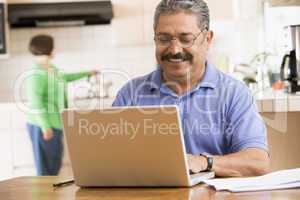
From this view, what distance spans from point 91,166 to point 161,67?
69 centimetres

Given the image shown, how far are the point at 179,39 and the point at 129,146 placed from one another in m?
0.66

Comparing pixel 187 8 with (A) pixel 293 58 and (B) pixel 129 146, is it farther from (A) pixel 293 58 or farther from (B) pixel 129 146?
(A) pixel 293 58

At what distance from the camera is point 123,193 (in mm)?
1472

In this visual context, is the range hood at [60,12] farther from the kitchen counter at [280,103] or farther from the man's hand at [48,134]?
the kitchen counter at [280,103]

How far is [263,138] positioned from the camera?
1.91m

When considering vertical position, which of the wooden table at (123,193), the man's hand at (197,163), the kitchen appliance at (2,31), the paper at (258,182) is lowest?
the wooden table at (123,193)

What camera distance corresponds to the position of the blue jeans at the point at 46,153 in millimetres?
4215

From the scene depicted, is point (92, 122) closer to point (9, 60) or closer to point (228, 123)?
point (228, 123)

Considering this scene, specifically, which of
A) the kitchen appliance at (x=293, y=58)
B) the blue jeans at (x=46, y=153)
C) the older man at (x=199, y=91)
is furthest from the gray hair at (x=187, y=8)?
the blue jeans at (x=46, y=153)

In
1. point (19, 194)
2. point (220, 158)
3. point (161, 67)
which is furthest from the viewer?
point (161, 67)

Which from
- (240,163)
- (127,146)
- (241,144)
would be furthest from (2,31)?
(127,146)

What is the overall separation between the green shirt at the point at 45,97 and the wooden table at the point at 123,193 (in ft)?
7.89

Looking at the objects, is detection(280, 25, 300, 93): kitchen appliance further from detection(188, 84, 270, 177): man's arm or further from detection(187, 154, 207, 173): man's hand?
detection(187, 154, 207, 173): man's hand

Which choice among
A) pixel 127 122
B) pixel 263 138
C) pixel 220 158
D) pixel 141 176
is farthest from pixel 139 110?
pixel 263 138
